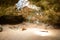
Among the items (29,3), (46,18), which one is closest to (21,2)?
(29,3)

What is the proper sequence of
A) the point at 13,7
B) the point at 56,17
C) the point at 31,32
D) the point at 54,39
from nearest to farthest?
the point at 54,39 → the point at 31,32 → the point at 56,17 → the point at 13,7

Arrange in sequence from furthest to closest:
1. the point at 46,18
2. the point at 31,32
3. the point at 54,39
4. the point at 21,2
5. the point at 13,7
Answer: the point at 21,2, the point at 13,7, the point at 46,18, the point at 31,32, the point at 54,39

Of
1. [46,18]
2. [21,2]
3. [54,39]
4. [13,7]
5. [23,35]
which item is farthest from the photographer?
[21,2]

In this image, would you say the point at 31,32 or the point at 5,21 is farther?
the point at 5,21

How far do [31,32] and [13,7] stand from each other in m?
1.49

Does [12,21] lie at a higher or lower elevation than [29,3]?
lower

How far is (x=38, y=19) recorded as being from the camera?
5152 millimetres

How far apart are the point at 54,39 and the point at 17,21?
1.79 m

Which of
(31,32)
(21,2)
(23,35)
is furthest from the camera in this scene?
(21,2)

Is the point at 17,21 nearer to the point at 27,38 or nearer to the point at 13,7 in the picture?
the point at 13,7

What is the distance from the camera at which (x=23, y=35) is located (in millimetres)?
3930

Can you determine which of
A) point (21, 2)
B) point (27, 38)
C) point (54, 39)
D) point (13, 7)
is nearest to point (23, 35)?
point (27, 38)

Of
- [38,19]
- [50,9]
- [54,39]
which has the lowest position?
[54,39]

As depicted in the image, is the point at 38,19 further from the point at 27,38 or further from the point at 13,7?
the point at 27,38
